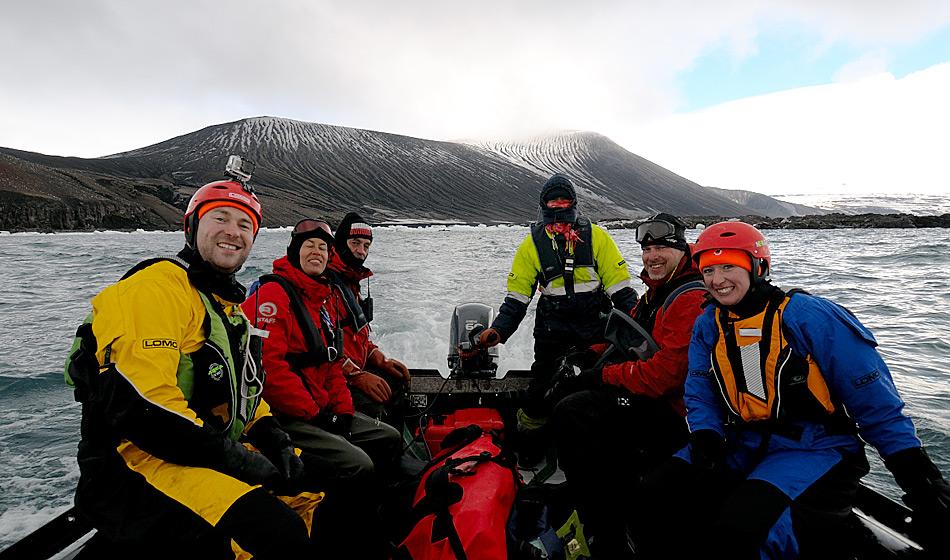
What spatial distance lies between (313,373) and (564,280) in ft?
6.00

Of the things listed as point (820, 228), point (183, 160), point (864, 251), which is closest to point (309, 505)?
point (864, 251)

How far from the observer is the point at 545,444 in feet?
11.5

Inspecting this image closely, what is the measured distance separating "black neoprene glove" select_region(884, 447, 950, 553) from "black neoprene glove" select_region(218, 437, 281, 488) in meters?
2.17

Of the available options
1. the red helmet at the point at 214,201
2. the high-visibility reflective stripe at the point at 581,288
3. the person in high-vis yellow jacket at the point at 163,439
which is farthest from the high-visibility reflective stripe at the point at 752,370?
the red helmet at the point at 214,201

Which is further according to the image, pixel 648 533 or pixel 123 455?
pixel 648 533

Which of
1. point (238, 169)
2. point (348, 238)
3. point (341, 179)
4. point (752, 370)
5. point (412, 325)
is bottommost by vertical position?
point (412, 325)

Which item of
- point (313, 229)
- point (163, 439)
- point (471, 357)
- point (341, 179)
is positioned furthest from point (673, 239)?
point (341, 179)

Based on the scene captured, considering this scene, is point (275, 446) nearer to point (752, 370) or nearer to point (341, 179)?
point (752, 370)

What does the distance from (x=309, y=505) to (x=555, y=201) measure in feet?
8.19

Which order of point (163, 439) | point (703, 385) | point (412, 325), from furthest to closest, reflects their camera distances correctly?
point (412, 325) → point (703, 385) → point (163, 439)

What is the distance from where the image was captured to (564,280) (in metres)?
3.70

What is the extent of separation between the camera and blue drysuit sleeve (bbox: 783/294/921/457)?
1.81 m

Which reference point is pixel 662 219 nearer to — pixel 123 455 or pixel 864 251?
pixel 123 455

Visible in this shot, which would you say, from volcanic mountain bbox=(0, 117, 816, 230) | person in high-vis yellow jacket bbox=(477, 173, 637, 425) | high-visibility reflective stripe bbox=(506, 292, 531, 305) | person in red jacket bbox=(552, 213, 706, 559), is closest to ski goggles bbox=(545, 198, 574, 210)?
person in high-vis yellow jacket bbox=(477, 173, 637, 425)
